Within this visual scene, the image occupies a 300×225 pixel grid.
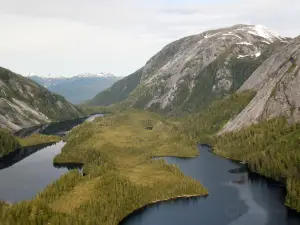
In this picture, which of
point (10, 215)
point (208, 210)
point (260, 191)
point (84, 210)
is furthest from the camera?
point (260, 191)

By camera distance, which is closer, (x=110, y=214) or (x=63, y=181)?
(x=110, y=214)

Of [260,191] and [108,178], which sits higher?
[108,178]

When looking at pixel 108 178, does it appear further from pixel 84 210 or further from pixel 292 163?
pixel 292 163

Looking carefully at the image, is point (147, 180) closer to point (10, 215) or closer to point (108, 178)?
point (108, 178)

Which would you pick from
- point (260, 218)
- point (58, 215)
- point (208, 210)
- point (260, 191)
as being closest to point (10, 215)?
point (58, 215)

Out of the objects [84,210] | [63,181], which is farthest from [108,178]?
[84,210]

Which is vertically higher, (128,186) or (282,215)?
(128,186)

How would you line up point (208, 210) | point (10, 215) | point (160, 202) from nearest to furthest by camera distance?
point (10, 215)
point (208, 210)
point (160, 202)

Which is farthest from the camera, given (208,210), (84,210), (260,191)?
(260,191)

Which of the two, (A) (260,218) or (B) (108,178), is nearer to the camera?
(A) (260,218)
